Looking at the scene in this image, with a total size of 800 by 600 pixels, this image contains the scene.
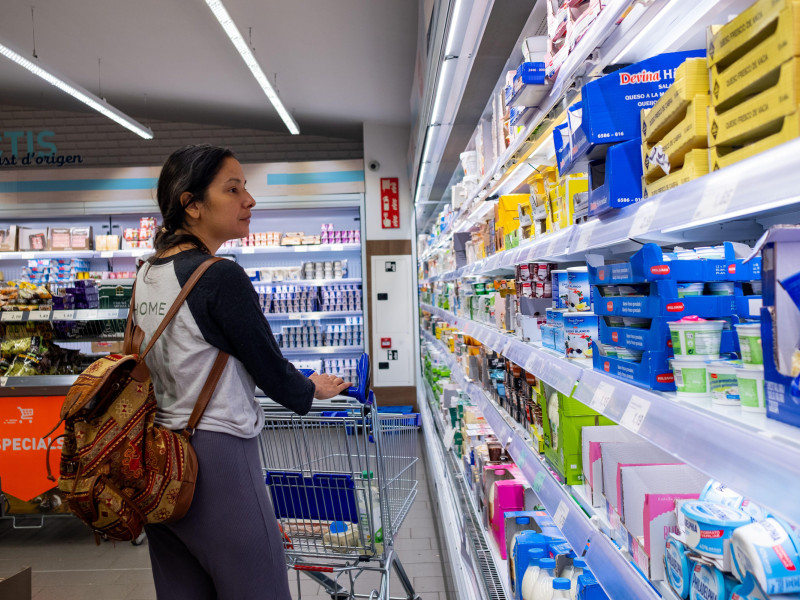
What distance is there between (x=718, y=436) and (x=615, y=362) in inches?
17.7

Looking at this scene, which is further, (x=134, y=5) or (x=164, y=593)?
(x=134, y=5)

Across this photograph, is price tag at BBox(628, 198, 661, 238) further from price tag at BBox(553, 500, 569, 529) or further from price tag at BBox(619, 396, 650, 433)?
price tag at BBox(553, 500, 569, 529)

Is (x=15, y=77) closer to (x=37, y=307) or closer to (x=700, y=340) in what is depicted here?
(x=37, y=307)

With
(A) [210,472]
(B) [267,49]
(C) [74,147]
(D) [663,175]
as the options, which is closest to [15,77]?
(C) [74,147]

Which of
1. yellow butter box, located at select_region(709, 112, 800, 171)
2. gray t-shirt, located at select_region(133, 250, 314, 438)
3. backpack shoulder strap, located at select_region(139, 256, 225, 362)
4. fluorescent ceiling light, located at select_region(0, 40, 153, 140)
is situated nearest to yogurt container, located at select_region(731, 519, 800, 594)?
yellow butter box, located at select_region(709, 112, 800, 171)

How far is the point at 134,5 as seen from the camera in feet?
19.6

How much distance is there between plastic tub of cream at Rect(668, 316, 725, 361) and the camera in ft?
3.25

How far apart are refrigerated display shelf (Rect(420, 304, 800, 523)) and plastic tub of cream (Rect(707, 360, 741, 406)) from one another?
0.03 metres

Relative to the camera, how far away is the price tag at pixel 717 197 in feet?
2.45

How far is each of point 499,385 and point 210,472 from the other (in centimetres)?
141

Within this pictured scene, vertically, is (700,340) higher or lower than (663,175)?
lower

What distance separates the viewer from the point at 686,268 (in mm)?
1059

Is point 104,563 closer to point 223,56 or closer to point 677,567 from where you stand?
point 677,567

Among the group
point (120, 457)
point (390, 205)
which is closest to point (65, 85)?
point (390, 205)
